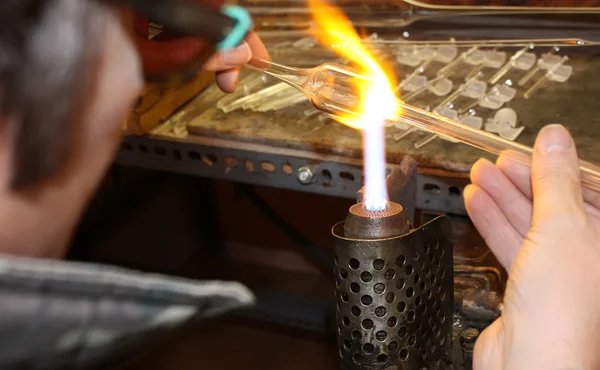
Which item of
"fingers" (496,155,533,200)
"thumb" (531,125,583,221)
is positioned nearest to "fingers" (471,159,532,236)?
"fingers" (496,155,533,200)

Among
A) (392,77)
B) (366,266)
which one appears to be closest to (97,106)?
(366,266)

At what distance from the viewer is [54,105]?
404 millimetres

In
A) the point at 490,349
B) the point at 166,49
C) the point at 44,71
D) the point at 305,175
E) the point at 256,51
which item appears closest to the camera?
the point at 44,71

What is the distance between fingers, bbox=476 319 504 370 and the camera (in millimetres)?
647

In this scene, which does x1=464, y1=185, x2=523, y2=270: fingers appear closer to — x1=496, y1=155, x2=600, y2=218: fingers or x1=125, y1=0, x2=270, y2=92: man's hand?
x1=496, y1=155, x2=600, y2=218: fingers

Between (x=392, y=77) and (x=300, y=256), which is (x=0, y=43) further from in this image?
(x=300, y=256)

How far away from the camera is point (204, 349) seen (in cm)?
148

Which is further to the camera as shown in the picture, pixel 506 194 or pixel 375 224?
pixel 506 194

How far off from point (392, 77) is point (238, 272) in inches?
29.1

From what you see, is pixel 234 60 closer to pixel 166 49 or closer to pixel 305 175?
pixel 166 49

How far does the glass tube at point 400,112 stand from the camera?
0.71 meters

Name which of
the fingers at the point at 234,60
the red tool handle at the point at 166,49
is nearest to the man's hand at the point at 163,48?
the red tool handle at the point at 166,49

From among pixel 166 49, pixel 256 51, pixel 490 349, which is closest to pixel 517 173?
pixel 490 349

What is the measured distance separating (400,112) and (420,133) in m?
0.28
